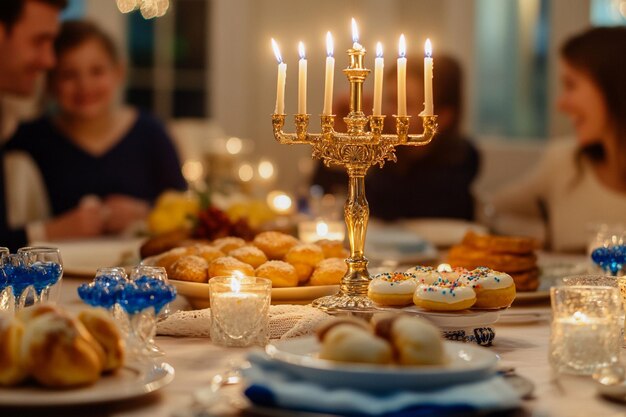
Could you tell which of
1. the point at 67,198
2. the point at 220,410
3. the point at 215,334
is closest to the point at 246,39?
the point at 67,198

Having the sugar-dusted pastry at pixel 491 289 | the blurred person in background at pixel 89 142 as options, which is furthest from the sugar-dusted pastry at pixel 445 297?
the blurred person in background at pixel 89 142

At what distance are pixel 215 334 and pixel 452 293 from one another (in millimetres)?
374

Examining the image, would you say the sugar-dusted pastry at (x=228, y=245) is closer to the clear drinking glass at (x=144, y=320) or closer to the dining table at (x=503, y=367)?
the dining table at (x=503, y=367)

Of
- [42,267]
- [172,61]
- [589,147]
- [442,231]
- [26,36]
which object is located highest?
[172,61]

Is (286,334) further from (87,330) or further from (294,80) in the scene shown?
(294,80)

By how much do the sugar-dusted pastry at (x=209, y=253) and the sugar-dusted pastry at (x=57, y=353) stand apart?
680 millimetres

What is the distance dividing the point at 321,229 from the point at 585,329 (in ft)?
4.01

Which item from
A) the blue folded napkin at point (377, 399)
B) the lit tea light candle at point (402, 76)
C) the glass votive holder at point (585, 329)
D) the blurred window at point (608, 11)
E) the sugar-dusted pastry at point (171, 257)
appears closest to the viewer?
the blue folded napkin at point (377, 399)

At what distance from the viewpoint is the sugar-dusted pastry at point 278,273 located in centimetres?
173

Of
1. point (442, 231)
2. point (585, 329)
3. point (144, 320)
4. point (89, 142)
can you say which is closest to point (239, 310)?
point (144, 320)

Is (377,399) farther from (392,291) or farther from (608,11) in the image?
(608,11)

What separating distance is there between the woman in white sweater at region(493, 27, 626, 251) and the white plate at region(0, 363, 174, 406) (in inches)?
101

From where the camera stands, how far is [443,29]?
647 centimetres

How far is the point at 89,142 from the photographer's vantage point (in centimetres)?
438
